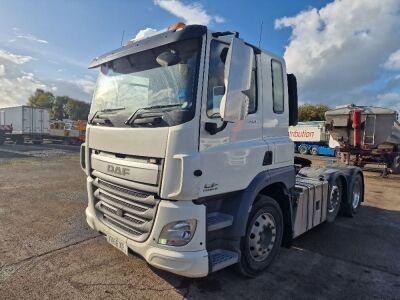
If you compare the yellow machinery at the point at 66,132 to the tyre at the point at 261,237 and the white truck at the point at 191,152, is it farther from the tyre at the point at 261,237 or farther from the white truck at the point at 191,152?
the tyre at the point at 261,237

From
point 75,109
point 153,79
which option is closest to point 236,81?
point 153,79

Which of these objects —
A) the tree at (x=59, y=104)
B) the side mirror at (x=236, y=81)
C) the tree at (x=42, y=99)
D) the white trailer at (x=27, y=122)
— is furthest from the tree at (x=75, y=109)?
the side mirror at (x=236, y=81)

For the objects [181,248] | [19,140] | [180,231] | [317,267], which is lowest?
[317,267]

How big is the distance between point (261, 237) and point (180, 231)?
4.47 ft

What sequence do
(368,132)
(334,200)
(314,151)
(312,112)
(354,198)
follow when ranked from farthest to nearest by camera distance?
(312,112) → (314,151) → (368,132) → (354,198) → (334,200)

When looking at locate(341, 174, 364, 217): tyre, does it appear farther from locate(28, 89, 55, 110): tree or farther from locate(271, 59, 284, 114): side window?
locate(28, 89, 55, 110): tree

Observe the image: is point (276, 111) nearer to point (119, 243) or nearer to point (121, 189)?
point (121, 189)

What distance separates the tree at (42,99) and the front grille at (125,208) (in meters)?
86.1

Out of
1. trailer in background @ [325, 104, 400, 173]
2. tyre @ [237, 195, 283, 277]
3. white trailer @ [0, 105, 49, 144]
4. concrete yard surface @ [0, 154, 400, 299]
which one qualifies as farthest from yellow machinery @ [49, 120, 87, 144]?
tyre @ [237, 195, 283, 277]

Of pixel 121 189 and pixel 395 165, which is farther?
pixel 395 165

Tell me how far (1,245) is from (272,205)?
4.04 m

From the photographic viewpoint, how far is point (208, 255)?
123 inches

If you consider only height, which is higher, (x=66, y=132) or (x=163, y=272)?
(x=66, y=132)

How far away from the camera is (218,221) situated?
11.0 ft
